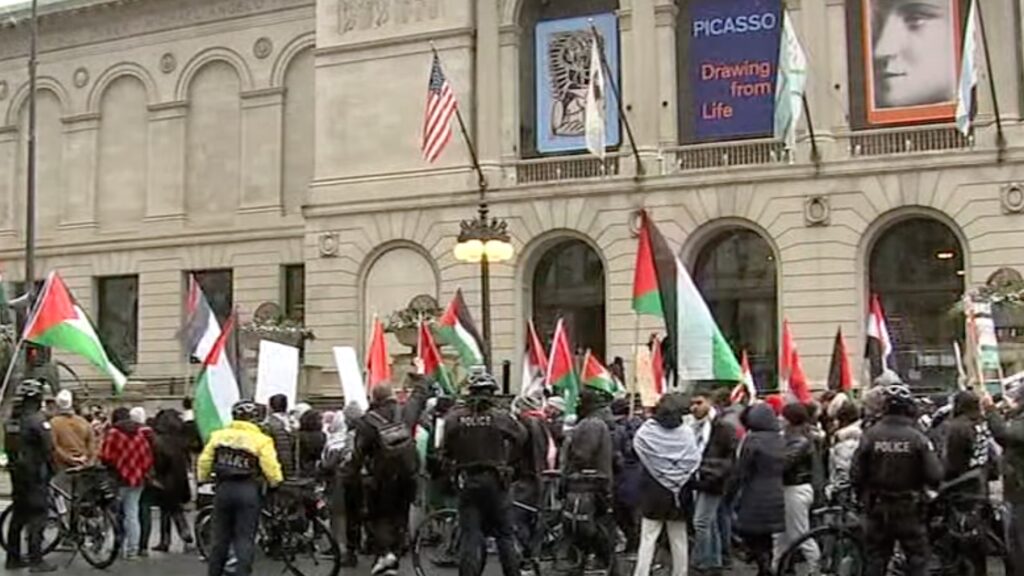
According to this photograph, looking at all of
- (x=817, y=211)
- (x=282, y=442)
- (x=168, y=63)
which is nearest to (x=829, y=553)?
(x=282, y=442)

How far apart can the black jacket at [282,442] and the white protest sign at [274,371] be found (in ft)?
1.87

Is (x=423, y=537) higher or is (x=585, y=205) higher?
(x=585, y=205)

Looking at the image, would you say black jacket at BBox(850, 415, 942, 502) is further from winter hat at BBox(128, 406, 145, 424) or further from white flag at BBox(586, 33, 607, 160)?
white flag at BBox(586, 33, 607, 160)

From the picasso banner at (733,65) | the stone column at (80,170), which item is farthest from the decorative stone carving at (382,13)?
the stone column at (80,170)

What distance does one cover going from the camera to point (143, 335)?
43.3m

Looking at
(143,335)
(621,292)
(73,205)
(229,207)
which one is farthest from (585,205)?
(73,205)

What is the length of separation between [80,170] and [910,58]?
2674 cm

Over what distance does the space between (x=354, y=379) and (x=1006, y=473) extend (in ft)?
28.8

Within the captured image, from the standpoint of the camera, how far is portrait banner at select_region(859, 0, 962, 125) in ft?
98.6

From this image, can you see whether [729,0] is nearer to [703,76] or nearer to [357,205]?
[703,76]

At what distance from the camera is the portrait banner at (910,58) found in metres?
30.0

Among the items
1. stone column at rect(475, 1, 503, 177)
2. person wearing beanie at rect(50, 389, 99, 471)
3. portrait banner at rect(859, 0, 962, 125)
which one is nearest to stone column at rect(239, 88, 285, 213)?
stone column at rect(475, 1, 503, 177)

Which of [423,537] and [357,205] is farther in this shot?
[357,205]

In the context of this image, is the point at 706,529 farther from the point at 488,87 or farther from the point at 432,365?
the point at 488,87
